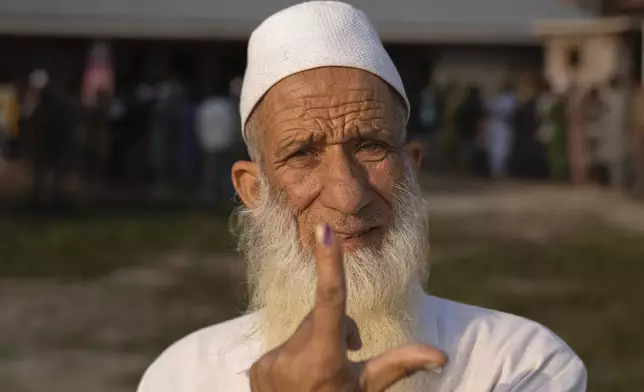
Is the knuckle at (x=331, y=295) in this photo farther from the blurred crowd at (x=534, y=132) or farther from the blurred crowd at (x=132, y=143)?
the blurred crowd at (x=534, y=132)

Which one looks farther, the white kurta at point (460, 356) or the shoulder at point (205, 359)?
the shoulder at point (205, 359)

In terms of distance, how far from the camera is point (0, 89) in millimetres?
20062

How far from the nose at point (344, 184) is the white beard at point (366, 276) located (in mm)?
99

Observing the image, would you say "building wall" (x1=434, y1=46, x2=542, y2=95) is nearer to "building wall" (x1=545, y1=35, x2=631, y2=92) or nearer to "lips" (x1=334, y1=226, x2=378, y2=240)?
"building wall" (x1=545, y1=35, x2=631, y2=92)

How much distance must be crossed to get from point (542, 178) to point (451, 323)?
15.8 metres

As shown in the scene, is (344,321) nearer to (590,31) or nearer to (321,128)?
(321,128)

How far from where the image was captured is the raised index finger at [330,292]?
149 cm

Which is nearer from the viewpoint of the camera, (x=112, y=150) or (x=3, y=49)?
(x=112, y=150)

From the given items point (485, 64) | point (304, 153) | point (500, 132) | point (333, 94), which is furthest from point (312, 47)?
point (485, 64)

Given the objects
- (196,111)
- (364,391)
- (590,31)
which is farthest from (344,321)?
(590,31)

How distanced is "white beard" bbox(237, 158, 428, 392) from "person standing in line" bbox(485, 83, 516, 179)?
15633 millimetres

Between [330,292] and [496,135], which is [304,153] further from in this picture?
[496,135]

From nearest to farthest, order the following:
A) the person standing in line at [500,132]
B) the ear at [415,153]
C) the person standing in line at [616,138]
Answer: the ear at [415,153] → the person standing in line at [616,138] → the person standing in line at [500,132]

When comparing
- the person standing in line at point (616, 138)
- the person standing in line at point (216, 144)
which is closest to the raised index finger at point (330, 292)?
the person standing in line at point (216, 144)
